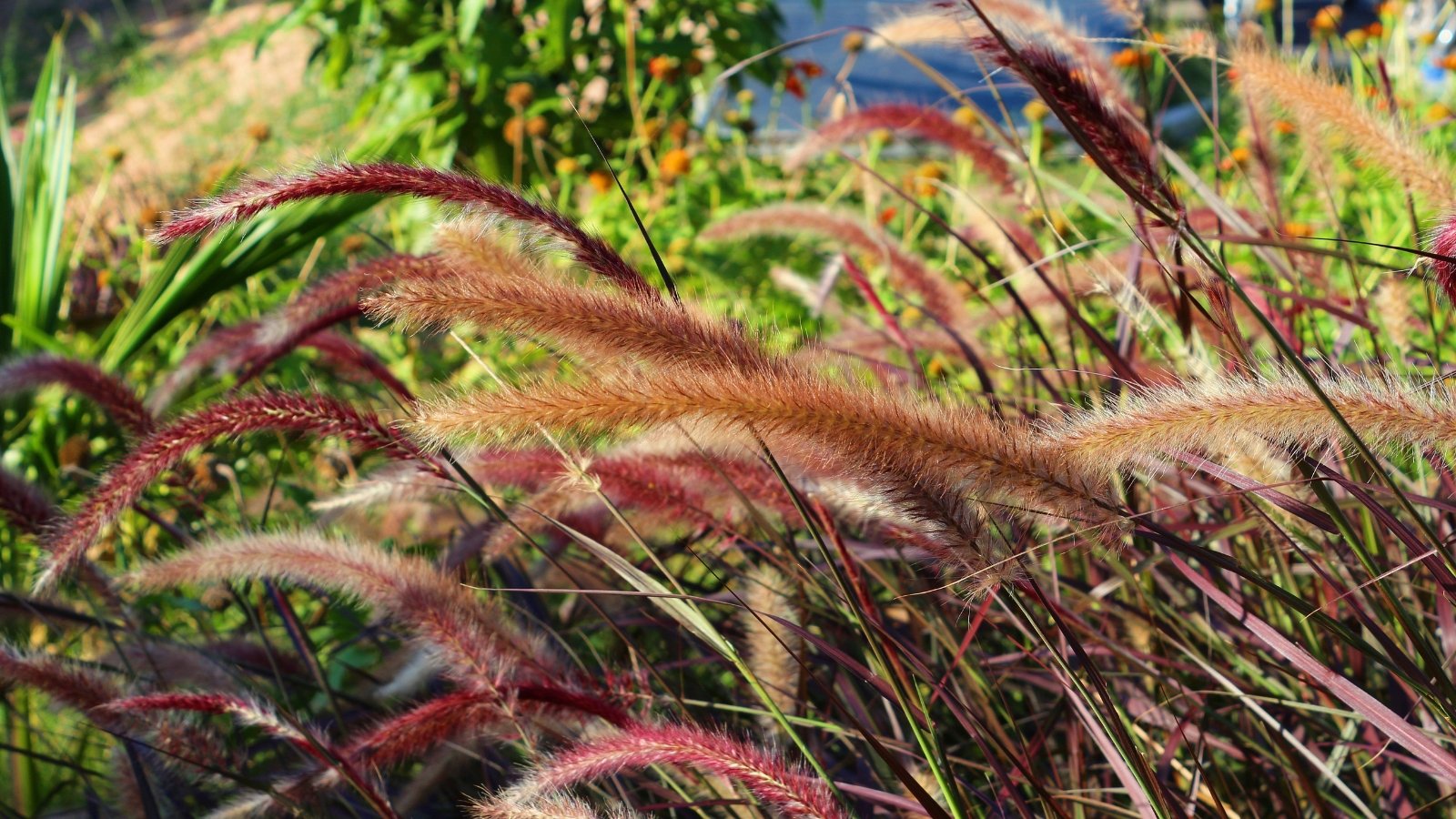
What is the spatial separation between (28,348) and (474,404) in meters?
2.50

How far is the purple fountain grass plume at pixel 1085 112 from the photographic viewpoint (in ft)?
3.01

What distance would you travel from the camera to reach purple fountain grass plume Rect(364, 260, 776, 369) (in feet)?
2.72

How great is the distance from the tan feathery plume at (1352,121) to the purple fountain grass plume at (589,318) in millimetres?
726

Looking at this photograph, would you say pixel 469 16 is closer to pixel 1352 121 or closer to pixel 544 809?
pixel 1352 121

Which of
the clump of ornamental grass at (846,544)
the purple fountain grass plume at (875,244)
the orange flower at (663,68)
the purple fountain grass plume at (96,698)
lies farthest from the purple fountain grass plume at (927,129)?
the orange flower at (663,68)

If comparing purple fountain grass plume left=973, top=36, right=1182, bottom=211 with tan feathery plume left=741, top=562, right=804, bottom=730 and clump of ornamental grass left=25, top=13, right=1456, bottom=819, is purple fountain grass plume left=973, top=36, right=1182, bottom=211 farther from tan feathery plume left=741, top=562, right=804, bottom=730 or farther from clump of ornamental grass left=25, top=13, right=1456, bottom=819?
tan feathery plume left=741, top=562, right=804, bottom=730

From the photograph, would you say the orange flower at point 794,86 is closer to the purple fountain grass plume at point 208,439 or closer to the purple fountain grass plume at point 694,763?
the purple fountain grass plume at point 208,439

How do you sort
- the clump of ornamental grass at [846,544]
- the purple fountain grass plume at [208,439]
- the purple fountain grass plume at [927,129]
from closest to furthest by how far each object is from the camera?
the clump of ornamental grass at [846,544] < the purple fountain grass plume at [208,439] < the purple fountain grass plume at [927,129]

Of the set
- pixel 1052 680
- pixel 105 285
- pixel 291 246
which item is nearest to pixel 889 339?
pixel 1052 680

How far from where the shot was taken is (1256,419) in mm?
763

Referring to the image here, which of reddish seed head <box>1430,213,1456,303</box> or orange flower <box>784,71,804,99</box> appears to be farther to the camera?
orange flower <box>784,71,804,99</box>

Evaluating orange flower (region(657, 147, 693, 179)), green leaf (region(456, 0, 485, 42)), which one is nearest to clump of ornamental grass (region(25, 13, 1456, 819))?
orange flower (region(657, 147, 693, 179))

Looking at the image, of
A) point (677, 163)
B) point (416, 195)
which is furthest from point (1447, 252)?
point (677, 163)

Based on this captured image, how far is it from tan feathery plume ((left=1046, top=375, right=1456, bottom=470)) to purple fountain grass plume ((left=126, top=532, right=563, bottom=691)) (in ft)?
2.04
